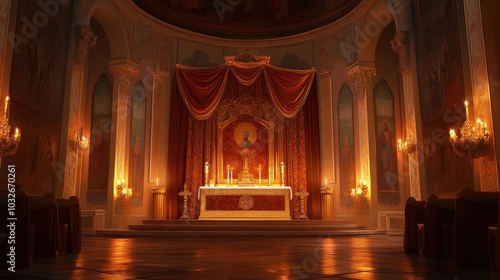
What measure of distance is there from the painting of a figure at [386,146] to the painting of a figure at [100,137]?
8.83 meters

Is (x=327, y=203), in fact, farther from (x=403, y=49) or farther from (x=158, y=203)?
(x=403, y=49)

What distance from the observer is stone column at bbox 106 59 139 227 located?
14352 mm

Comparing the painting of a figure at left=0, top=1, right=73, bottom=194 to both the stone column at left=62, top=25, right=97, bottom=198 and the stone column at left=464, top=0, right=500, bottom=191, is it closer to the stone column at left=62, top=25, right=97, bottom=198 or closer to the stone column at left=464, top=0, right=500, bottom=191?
the stone column at left=62, top=25, right=97, bottom=198

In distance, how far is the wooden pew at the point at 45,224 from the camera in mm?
6016

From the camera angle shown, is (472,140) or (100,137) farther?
(100,137)

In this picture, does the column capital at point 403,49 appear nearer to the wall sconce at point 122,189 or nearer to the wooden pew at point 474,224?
the wooden pew at point 474,224

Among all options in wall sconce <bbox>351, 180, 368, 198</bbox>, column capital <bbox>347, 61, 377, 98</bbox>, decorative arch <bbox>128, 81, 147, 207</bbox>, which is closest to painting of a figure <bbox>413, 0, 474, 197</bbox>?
column capital <bbox>347, 61, 377, 98</bbox>

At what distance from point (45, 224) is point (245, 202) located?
9.59 meters

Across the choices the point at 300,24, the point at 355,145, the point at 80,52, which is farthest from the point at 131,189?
the point at 300,24

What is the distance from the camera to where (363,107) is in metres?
15.2

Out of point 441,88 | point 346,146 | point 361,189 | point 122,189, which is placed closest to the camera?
point 441,88

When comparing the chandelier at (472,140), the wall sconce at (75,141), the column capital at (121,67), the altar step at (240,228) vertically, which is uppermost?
the column capital at (121,67)

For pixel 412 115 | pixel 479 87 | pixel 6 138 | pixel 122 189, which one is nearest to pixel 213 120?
pixel 122 189

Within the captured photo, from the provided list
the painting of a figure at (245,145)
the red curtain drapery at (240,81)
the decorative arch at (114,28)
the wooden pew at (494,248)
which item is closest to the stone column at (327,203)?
the painting of a figure at (245,145)
